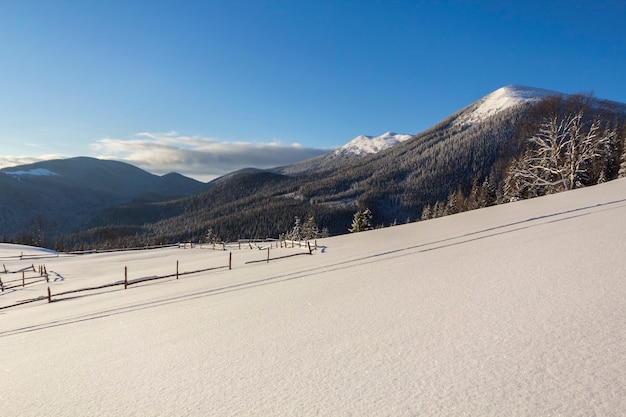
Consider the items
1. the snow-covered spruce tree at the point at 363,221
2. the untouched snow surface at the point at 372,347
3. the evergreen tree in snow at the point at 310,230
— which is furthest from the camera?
the evergreen tree in snow at the point at 310,230

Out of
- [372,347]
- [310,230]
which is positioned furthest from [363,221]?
[372,347]

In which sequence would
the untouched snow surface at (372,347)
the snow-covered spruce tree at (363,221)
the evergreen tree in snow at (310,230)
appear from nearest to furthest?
the untouched snow surface at (372,347), the snow-covered spruce tree at (363,221), the evergreen tree in snow at (310,230)

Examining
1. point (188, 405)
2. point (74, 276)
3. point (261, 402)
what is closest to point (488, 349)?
point (261, 402)

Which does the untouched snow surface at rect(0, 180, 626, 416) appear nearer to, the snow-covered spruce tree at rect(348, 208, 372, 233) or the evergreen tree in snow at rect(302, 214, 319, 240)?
the snow-covered spruce tree at rect(348, 208, 372, 233)

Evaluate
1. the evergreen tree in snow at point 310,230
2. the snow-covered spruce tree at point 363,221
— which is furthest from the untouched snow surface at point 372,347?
the evergreen tree in snow at point 310,230

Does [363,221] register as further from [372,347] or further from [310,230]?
[372,347]

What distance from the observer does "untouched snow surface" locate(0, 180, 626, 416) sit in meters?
3.41

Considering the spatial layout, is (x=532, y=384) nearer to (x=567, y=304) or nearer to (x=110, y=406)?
(x=567, y=304)

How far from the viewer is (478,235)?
13680 millimetres

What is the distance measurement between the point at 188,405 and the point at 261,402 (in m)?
0.91

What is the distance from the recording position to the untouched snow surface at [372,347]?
341cm

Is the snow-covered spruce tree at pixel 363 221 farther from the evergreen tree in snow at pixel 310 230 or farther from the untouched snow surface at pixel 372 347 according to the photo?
the untouched snow surface at pixel 372 347

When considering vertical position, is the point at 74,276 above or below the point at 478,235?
below

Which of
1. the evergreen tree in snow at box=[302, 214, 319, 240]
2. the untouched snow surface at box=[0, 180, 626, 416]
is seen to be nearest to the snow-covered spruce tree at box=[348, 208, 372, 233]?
the evergreen tree in snow at box=[302, 214, 319, 240]
